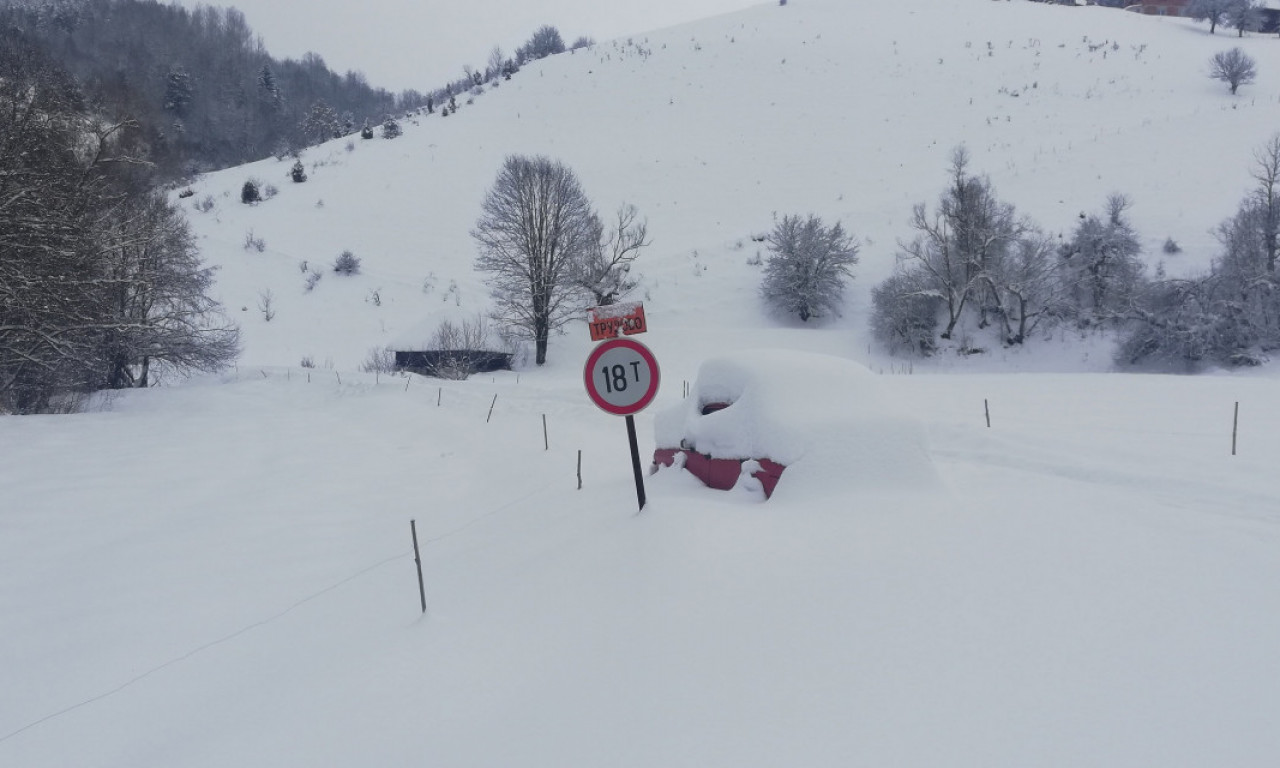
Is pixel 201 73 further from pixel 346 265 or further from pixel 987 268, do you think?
pixel 987 268

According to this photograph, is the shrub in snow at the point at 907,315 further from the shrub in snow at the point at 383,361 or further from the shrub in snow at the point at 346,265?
the shrub in snow at the point at 346,265

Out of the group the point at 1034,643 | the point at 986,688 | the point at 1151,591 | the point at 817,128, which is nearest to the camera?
the point at 986,688

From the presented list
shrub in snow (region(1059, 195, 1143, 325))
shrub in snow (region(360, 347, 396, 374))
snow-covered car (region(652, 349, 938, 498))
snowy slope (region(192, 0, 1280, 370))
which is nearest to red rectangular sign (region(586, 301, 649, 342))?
snow-covered car (region(652, 349, 938, 498))

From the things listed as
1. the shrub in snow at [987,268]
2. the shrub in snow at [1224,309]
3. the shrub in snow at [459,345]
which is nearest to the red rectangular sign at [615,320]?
the shrub in snow at [459,345]

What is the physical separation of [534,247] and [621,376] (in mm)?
22470

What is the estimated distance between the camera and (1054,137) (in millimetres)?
38750

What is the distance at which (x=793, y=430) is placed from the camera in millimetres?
5629

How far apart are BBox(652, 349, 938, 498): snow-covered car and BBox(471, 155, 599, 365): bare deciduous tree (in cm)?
2009

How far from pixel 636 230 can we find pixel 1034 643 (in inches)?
1198

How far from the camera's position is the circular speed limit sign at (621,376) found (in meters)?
4.95

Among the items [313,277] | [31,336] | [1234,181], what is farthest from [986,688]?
[1234,181]

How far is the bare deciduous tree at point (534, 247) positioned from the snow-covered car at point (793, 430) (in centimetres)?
2009

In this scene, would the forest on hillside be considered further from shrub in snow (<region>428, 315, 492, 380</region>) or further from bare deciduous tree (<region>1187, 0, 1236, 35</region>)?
bare deciduous tree (<region>1187, 0, 1236, 35</region>)

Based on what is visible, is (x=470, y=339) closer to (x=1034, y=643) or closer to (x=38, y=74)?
(x=38, y=74)
